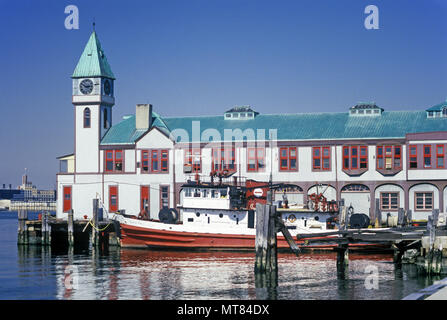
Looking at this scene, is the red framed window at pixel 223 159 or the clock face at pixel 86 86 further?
the clock face at pixel 86 86

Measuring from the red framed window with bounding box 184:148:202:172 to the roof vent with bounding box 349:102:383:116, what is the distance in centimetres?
1420

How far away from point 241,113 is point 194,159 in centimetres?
659

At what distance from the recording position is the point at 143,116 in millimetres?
68312

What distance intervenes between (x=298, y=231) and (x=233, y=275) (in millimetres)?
14203

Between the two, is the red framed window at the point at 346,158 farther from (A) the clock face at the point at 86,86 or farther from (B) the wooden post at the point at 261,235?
(B) the wooden post at the point at 261,235

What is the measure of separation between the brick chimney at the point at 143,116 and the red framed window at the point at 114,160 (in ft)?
10.6

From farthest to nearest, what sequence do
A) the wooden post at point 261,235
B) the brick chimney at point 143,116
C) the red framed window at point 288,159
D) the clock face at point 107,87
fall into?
the clock face at point 107,87 < the brick chimney at point 143,116 < the red framed window at point 288,159 < the wooden post at point 261,235

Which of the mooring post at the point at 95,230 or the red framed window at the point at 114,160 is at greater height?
the red framed window at the point at 114,160

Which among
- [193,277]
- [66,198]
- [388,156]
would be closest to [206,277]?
[193,277]

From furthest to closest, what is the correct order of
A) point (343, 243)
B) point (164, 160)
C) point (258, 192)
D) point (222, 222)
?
point (164, 160)
point (258, 192)
point (222, 222)
point (343, 243)

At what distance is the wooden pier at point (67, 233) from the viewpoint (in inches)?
2233

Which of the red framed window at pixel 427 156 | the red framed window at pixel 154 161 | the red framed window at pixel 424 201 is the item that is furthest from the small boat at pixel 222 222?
the red framed window at pixel 427 156

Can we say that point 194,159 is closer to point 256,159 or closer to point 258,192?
point 256,159

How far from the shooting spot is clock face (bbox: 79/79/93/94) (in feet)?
224
